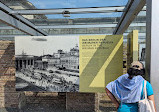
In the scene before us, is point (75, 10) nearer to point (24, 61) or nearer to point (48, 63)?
point (48, 63)

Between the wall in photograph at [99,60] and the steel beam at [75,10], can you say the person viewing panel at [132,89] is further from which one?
the steel beam at [75,10]

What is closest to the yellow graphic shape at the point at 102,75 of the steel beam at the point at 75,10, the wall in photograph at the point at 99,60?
the wall in photograph at the point at 99,60

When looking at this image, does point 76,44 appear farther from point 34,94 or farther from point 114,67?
point 34,94

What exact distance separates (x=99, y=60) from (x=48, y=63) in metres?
1.51

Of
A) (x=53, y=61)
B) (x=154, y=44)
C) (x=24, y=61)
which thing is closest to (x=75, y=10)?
(x=53, y=61)

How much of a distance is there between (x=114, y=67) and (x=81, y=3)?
1.93 m

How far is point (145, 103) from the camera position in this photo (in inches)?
82.1

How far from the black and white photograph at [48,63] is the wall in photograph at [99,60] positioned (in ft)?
0.69

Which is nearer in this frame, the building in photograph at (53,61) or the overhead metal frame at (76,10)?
the overhead metal frame at (76,10)

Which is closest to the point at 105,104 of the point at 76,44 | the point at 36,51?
the point at 76,44

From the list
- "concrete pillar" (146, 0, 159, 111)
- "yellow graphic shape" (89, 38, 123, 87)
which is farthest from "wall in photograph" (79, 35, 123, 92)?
"concrete pillar" (146, 0, 159, 111)

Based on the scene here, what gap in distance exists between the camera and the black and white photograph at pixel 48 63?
15.0 feet

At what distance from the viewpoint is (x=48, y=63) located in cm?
470

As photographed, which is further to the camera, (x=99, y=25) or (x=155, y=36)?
(x=99, y=25)
